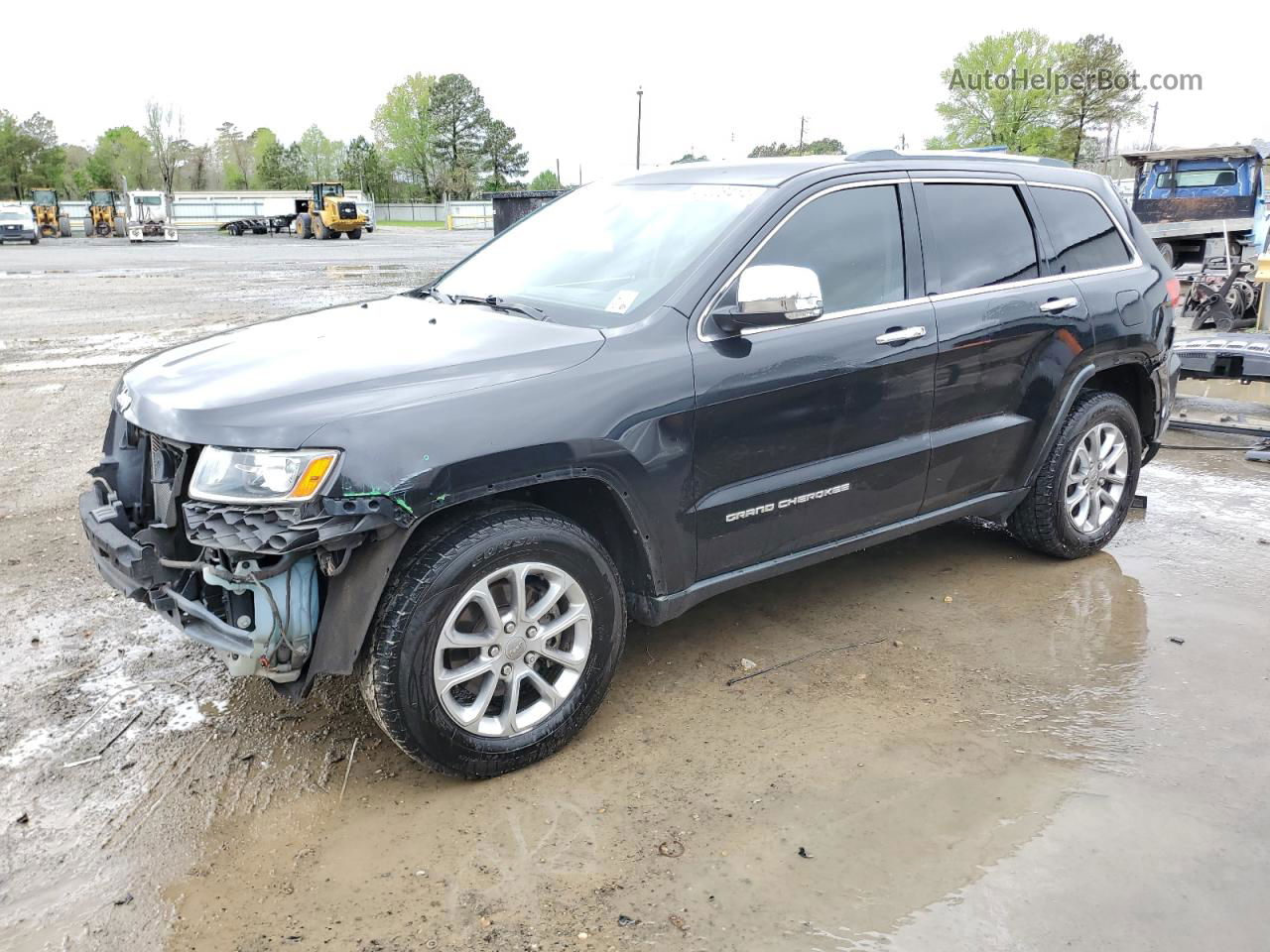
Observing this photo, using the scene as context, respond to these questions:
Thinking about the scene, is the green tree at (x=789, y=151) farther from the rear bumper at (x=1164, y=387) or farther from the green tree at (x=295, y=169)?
the green tree at (x=295, y=169)

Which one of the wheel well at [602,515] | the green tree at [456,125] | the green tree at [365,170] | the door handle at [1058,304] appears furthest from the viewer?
the green tree at [456,125]

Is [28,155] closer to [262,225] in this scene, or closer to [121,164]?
[121,164]

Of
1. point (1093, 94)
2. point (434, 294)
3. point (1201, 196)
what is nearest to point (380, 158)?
point (1093, 94)

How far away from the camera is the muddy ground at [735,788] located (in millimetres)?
2596

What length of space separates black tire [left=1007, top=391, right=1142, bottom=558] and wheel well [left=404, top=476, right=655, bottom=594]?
225 centimetres

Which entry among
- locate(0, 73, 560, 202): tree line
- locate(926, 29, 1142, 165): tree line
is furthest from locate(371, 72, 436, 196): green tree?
locate(926, 29, 1142, 165): tree line

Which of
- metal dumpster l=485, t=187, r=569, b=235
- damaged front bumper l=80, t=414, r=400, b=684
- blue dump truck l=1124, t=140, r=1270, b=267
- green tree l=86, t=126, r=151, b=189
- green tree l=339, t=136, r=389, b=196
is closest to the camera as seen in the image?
damaged front bumper l=80, t=414, r=400, b=684

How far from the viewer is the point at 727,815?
301cm

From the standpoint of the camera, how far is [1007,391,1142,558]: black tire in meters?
4.72

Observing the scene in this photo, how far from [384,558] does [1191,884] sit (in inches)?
91.6

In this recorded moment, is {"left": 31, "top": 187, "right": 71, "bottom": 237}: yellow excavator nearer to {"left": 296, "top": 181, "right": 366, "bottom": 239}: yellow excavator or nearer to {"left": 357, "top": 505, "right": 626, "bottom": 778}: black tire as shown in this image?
{"left": 296, "top": 181, "right": 366, "bottom": 239}: yellow excavator

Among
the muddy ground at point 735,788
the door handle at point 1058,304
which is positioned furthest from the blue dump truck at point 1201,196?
the muddy ground at point 735,788

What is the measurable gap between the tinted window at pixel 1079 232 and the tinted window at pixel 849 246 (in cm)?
104

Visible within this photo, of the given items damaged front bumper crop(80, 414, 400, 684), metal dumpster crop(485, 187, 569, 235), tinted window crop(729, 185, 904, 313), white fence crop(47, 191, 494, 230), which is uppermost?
white fence crop(47, 191, 494, 230)
